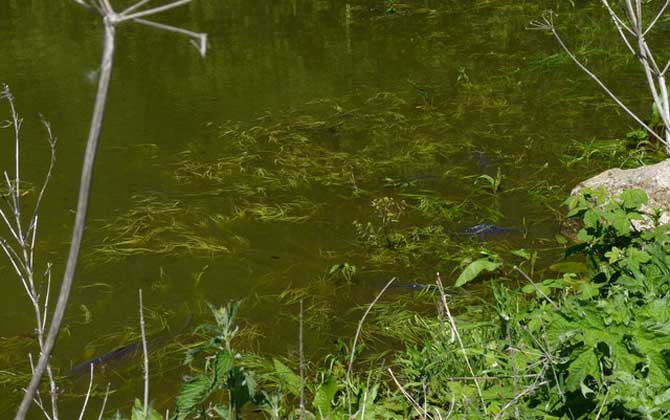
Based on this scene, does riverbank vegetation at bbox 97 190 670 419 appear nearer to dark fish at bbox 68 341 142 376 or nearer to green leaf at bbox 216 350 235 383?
green leaf at bbox 216 350 235 383

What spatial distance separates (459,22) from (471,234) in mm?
3678

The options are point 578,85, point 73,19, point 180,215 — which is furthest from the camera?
point 73,19

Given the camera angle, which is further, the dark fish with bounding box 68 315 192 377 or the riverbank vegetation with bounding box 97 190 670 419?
the dark fish with bounding box 68 315 192 377

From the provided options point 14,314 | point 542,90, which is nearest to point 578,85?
point 542,90

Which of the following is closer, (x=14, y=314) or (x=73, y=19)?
(x=14, y=314)

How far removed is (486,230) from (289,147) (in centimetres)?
143

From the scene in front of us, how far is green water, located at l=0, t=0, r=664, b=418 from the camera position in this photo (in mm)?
3623

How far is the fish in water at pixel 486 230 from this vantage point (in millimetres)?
3943

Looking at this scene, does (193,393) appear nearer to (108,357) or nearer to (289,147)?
(108,357)

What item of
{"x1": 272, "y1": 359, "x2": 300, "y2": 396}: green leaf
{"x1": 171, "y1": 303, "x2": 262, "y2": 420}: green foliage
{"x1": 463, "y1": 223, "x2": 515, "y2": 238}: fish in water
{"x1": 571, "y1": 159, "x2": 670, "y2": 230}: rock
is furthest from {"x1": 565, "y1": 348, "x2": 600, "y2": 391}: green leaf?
{"x1": 463, "y1": 223, "x2": 515, "y2": 238}: fish in water

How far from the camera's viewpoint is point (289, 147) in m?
4.98

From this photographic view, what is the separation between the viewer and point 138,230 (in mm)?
4102

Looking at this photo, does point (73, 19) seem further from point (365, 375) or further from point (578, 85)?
point (365, 375)

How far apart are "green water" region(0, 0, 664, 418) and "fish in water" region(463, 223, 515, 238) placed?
0.19ft
